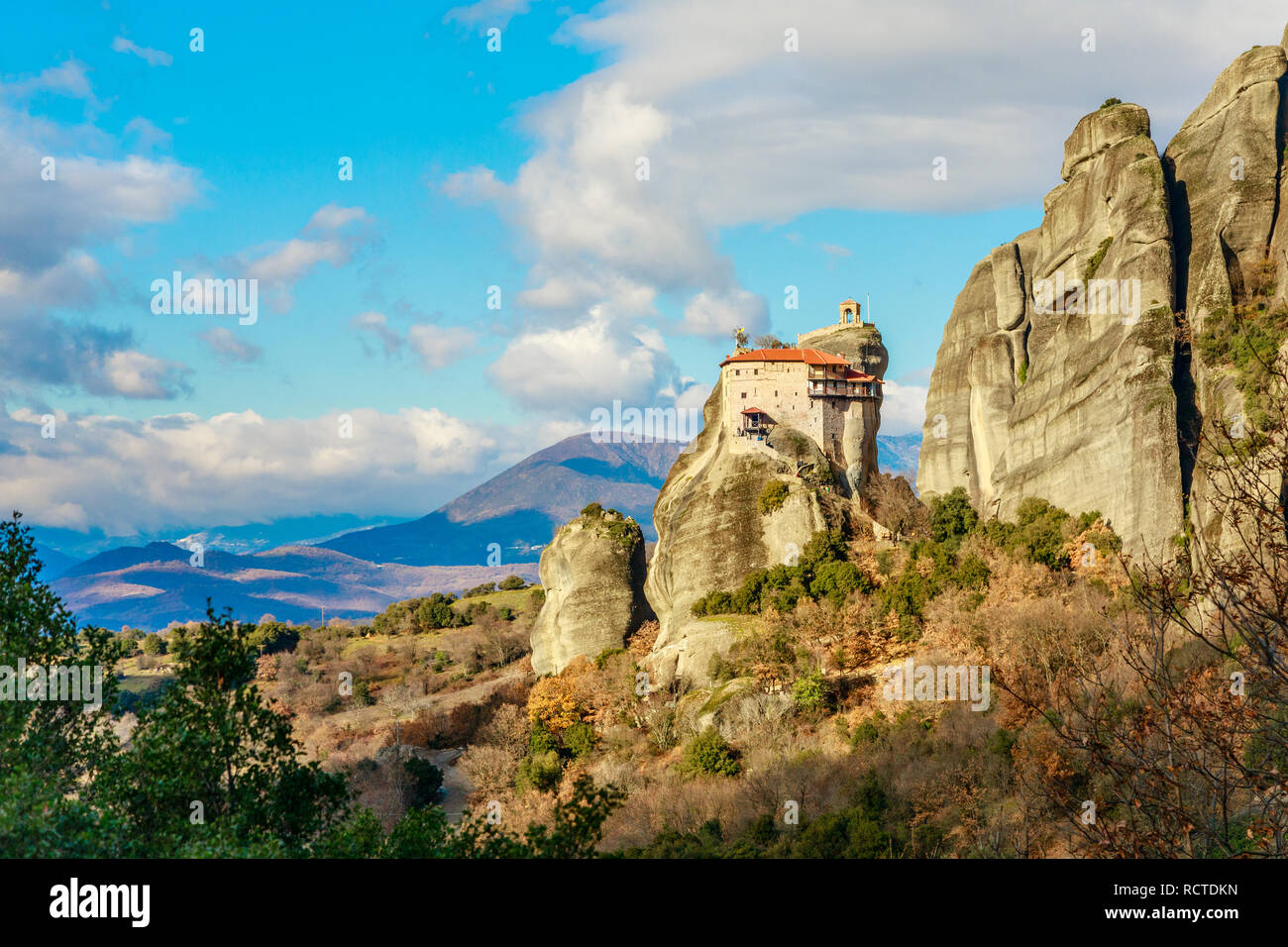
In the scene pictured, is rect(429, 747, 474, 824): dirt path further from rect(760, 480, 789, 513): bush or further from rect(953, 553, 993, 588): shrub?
rect(953, 553, 993, 588): shrub

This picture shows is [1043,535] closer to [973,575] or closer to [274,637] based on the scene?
[973,575]

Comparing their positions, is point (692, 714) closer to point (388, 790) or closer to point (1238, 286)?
point (388, 790)

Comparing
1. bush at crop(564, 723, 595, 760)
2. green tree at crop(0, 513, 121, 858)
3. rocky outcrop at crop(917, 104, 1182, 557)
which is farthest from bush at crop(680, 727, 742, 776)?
green tree at crop(0, 513, 121, 858)

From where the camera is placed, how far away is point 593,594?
64062 mm

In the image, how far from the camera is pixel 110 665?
26375 millimetres

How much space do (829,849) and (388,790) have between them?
29.1 metres

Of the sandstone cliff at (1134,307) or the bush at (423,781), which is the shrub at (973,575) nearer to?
the sandstone cliff at (1134,307)

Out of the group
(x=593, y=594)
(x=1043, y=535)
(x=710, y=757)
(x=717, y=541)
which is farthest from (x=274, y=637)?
(x=1043, y=535)

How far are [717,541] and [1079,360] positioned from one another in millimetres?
22138

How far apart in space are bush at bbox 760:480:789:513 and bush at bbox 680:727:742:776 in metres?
16.3

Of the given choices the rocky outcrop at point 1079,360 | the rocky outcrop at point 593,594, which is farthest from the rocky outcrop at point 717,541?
the rocky outcrop at point 1079,360

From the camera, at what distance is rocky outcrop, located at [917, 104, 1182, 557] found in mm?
46250
